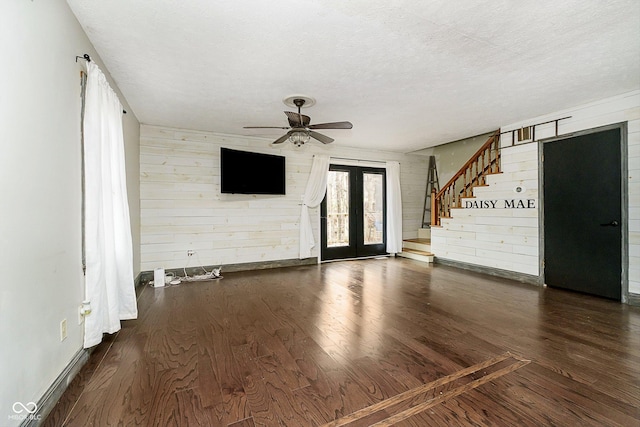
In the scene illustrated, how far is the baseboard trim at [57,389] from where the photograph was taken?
1525 millimetres

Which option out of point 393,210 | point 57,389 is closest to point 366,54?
point 57,389

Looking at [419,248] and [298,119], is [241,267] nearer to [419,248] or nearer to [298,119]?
[298,119]

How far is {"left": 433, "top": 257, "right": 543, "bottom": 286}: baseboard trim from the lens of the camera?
14.8ft

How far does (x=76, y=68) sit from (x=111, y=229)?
4.36 feet

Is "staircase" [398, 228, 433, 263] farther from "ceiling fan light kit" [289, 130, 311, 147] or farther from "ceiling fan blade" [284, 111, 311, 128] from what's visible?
"ceiling fan blade" [284, 111, 311, 128]

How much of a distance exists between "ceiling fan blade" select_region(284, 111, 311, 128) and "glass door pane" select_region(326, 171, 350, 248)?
2.90 meters

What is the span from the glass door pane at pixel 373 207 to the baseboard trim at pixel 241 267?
1590 millimetres

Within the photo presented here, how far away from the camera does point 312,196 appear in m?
5.93

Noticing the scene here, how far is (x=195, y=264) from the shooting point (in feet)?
16.3

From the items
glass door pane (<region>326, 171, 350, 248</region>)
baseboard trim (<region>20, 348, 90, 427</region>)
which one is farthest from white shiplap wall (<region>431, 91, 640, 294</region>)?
baseboard trim (<region>20, 348, 90, 427</region>)

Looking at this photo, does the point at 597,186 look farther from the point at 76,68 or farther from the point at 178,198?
the point at 178,198

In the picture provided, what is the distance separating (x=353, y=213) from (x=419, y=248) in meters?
1.88

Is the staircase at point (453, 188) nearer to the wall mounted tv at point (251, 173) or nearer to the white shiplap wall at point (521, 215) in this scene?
the white shiplap wall at point (521, 215)

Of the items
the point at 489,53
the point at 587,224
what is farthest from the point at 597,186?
the point at 489,53
